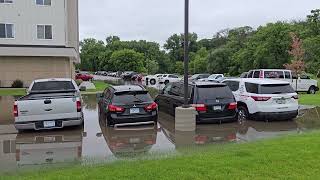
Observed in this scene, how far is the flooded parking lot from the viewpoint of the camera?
378 inches

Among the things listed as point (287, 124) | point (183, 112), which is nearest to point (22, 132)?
point (183, 112)

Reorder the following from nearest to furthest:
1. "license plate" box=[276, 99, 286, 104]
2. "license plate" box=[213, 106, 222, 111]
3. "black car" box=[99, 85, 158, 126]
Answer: "black car" box=[99, 85, 158, 126] → "license plate" box=[213, 106, 222, 111] → "license plate" box=[276, 99, 286, 104]

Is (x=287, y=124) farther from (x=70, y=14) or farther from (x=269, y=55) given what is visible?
(x=269, y=55)

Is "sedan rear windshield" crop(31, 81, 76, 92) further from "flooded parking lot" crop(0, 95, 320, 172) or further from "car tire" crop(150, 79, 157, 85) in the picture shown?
"car tire" crop(150, 79, 157, 85)

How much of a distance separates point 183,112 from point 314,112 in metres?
7.65

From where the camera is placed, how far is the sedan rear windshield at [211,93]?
14180 millimetres

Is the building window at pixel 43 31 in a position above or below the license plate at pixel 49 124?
above

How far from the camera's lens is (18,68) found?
4053 cm

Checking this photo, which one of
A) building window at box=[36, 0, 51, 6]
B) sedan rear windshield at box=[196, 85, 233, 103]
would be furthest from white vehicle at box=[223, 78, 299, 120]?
building window at box=[36, 0, 51, 6]

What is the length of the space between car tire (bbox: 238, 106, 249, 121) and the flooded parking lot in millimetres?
523

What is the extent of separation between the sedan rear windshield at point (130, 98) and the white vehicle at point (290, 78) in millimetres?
19426

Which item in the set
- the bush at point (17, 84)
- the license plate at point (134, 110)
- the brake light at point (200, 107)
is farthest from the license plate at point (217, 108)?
the bush at point (17, 84)

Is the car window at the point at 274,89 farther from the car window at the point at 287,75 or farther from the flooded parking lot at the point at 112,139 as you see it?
the car window at the point at 287,75

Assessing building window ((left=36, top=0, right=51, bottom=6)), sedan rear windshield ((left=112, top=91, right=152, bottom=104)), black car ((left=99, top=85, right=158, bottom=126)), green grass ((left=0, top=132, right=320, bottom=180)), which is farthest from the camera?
building window ((left=36, top=0, right=51, bottom=6))
